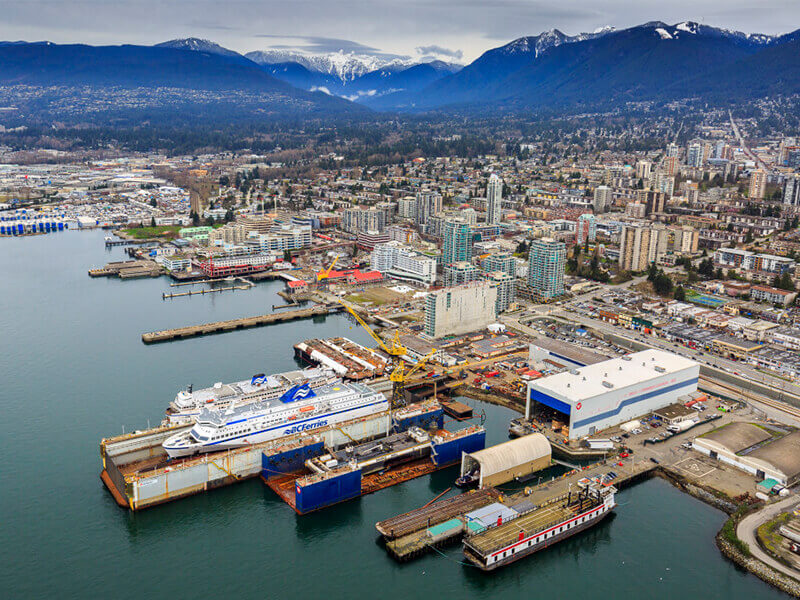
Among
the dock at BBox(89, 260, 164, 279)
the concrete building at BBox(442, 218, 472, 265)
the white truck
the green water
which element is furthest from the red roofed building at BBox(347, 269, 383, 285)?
the white truck

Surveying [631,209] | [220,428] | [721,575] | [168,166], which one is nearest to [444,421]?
[220,428]

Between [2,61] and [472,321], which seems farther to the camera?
[2,61]

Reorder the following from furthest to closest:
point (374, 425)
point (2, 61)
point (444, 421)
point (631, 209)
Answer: point (2, 61), point (631, 209), point (444, 421), point (374, 425)

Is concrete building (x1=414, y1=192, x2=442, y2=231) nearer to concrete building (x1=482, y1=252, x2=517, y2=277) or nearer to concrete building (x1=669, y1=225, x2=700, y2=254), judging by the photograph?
concrete building (x1=482, y1=252, x2=517, y2=277)

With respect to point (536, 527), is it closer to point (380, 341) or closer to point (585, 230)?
point (380, 341)

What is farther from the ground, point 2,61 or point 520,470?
point 2,61

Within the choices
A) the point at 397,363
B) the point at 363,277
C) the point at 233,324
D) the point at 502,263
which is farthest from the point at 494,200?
the point at 397,363

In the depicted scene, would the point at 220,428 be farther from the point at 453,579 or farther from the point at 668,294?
the point at 668,294
